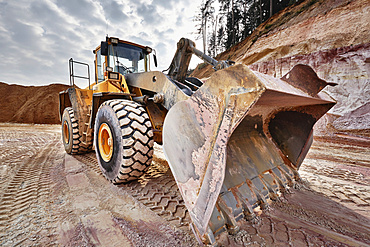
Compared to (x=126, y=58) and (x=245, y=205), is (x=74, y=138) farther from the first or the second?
(x=245, y=205)

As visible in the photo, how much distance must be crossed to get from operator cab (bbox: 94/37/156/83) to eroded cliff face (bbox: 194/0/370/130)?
794 centimetres

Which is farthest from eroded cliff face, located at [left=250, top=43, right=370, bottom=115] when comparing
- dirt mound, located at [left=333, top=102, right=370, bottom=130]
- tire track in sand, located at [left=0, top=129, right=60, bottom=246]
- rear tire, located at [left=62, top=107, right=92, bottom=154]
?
tire track in sand, located at [left=0, top=129, right=60, bottom=246]

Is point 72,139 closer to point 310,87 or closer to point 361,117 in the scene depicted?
point 310,87

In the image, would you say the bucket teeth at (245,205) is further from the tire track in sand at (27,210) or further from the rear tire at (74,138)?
Result: the rear tire at (74,138)

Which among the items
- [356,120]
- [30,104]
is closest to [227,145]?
[356,120]

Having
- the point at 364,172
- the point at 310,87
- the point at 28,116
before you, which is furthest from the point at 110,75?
the point at 28,116

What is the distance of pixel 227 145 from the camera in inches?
68.8

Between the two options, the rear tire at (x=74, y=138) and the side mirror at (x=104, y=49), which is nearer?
the side mirror at (x=104, y=49)

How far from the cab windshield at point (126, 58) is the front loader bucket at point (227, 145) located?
250 centimetres

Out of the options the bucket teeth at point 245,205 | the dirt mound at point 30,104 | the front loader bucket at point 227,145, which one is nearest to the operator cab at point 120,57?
the front loader bucket at point 227,145

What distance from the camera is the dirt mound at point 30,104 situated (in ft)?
58.9

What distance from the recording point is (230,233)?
150 centimetres

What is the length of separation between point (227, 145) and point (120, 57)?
3.07 m

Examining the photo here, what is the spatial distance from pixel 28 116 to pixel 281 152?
22.7 m
